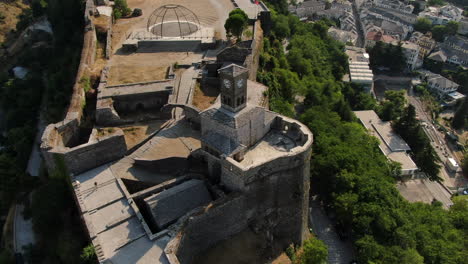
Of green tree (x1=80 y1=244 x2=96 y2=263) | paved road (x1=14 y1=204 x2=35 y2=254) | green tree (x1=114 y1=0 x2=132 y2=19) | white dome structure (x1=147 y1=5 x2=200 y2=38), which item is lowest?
paved road (x1=14 y1=204 x2=35 y2=254)

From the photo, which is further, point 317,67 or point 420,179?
point 317,67

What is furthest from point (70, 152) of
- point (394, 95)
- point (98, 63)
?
point (394, 95)

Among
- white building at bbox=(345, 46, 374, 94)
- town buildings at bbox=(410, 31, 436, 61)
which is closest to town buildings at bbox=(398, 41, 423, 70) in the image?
town buildings at bbox=(410, 31, 436, 61)

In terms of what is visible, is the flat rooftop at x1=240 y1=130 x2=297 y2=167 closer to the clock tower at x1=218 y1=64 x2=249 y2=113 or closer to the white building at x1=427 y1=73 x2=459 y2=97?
the clock tower at x1=218 y1=64 x2=249 y2=113

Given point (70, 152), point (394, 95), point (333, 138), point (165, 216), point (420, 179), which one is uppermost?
point (70, 152)

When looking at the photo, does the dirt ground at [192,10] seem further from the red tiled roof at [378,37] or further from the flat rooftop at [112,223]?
the red tiled roof at [378,37]

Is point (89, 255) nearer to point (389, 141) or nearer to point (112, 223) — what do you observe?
point (112, 223)

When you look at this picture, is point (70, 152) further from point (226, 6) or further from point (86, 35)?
point (226, 6)
